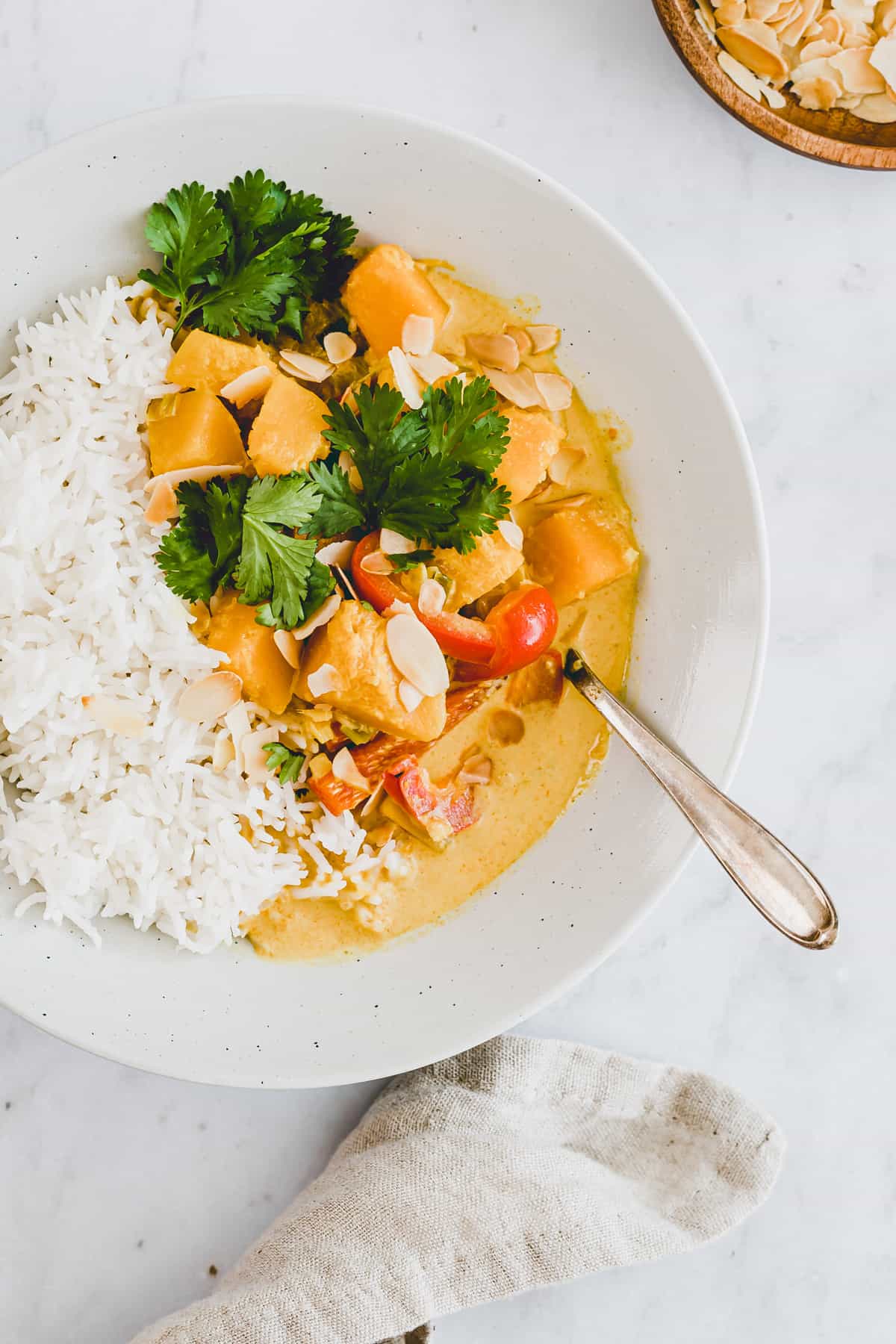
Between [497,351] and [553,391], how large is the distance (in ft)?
0.42

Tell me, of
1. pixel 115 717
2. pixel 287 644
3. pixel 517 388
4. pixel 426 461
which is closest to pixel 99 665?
pixel 115 717

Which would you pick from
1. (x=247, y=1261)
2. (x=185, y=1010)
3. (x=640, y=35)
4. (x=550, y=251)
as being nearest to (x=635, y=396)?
(x=550, y=251)

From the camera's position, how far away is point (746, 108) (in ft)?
6.70

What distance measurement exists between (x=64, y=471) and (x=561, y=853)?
1.13m

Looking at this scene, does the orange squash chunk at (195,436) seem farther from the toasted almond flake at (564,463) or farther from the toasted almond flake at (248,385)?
the toasted almond flake at (564,463)

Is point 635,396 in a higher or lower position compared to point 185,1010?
higher

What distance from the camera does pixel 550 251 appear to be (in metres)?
1.95

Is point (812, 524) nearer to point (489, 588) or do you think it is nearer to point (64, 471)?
point (489, 588)

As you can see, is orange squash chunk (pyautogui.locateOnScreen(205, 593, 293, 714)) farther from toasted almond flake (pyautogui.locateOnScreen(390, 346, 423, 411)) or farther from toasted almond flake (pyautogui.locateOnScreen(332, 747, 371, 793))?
toasted almond flake (pyautogui.locateOnScreen(390, 346, 423, 411))

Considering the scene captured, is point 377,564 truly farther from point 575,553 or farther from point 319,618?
point 575,553

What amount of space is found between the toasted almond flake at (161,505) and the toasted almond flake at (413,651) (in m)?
0.42

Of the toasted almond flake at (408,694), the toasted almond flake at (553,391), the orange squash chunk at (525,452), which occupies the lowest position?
the toasted almond flake at (408,694)

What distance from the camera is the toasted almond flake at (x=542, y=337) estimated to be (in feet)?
6.66

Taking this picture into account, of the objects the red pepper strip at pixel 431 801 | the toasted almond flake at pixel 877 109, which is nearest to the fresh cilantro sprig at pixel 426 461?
the red pepper strip at pixel 431 801
